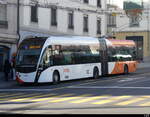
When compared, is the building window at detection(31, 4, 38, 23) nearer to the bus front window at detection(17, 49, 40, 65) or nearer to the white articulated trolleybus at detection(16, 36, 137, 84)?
the white articulated trolleybus at detection(16, 36, 137, 84)

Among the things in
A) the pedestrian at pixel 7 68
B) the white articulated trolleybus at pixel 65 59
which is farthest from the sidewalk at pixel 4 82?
the white articulated trolleybus at pixel 65 59

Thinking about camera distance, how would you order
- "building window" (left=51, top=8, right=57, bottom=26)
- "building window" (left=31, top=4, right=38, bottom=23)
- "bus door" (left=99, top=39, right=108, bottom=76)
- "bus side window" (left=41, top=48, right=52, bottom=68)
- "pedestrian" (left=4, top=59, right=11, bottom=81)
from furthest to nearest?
"building window" (left=51, top=8, right=57, bottom=26)
"building window" (left=31, top=4, right=38, bottom=23)
"bus door" (left=99, top=39, right=108, bottom=76)
"pedestrian" (left=4, top=59, right=11, bottom=81)
"bus side window" (left=41, top=48, right=52, bottom=68)

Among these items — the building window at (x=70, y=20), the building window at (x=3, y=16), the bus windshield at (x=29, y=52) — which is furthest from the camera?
the building window at (x=70, y=20)

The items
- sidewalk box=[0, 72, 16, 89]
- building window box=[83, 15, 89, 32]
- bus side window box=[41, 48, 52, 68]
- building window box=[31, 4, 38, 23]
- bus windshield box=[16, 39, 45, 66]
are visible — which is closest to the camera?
bus side window box=[41, 48, 52, 68]

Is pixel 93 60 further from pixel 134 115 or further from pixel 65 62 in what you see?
pixel 134 115

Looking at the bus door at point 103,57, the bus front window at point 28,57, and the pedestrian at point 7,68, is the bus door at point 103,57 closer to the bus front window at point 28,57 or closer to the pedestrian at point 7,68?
the pedestrian at point 7,68

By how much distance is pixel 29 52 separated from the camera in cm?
2605

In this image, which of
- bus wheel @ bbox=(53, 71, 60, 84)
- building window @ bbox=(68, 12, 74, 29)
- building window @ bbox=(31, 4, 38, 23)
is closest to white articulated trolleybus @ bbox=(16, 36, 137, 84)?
bus wheel @ bbox=(53, 71, 60, 84)

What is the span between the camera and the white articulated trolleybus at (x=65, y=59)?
84.5ft

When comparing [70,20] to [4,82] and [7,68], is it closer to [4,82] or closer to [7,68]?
[7,68]

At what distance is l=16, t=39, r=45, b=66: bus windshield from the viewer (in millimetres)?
25709

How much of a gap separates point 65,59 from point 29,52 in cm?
284

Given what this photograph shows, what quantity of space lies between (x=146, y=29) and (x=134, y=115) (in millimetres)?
55565

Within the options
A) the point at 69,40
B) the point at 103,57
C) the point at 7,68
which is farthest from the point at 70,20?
the point at 7,68
